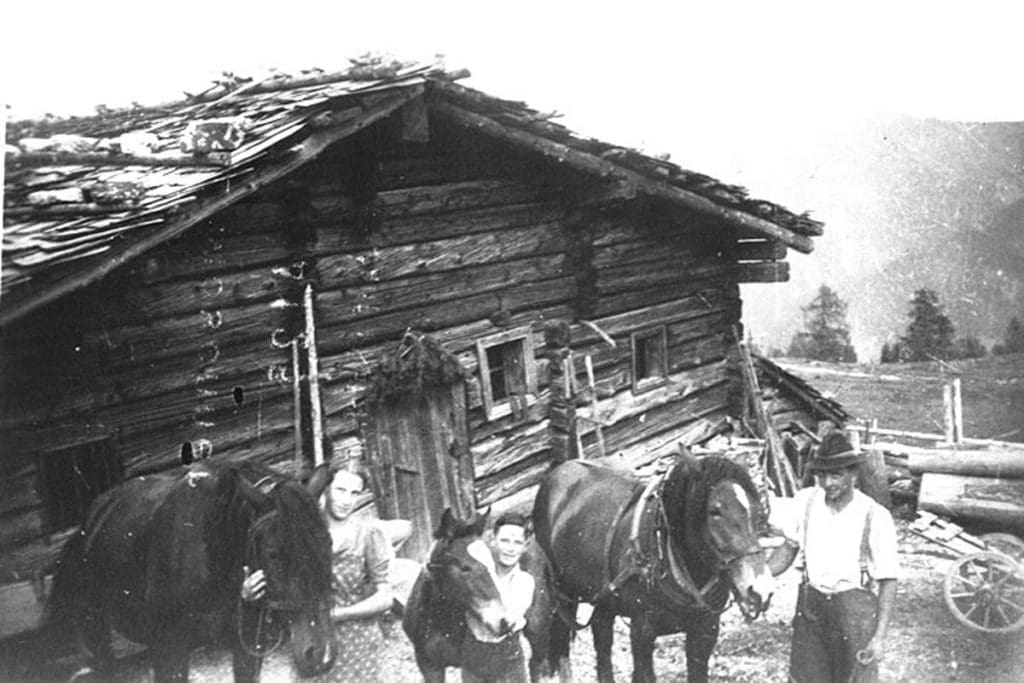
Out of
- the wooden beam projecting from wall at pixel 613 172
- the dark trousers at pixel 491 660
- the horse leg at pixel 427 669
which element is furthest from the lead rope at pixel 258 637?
the wooden beam projecting from wall at pixel 613 172

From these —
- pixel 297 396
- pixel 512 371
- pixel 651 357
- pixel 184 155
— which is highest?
pixel 184 155

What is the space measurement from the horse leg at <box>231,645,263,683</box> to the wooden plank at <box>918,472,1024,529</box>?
2.80m

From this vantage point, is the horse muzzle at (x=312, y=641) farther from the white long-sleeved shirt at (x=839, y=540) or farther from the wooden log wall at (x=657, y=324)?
the wooden log wall at (x=657, y=324)

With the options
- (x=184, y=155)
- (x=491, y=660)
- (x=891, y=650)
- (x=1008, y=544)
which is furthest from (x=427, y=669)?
(x=1008, y=544)

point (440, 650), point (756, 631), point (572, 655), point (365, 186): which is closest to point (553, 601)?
point (572, 655)

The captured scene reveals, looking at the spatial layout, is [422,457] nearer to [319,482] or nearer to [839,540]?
[319,482]

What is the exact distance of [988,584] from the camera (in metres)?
3.18

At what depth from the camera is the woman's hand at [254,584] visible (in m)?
2.51

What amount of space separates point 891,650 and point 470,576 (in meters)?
1.68

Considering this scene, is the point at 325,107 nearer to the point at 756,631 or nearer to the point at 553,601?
the point at 553,601

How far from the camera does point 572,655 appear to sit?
3.23 m

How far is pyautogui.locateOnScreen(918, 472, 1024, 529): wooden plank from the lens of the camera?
324 cm

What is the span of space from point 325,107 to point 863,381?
9.58 ft

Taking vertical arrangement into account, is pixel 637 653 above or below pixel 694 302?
below
